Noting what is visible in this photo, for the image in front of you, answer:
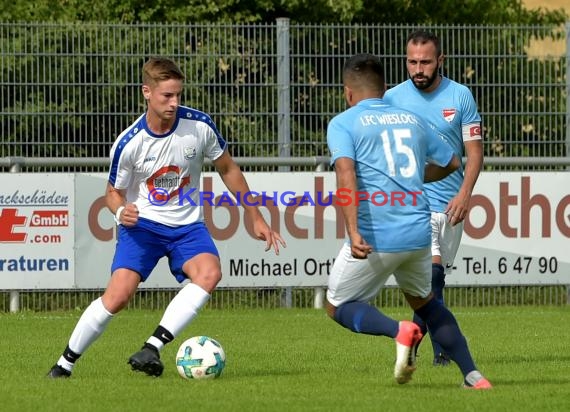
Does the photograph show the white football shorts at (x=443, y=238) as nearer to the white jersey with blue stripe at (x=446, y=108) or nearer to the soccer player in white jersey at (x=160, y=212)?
the white jersey with blue stripe at (x=446, y=108)

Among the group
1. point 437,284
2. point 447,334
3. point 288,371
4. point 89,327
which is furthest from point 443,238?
point 89,327

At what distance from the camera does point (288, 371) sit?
10.0 meters

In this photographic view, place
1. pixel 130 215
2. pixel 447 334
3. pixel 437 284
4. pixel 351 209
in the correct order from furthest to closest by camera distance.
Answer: pixel 437 284 → pixel 130 215 → pixel 447 334 → pixel 351 209

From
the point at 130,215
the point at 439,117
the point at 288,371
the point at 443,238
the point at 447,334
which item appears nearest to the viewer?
the point at 447,334

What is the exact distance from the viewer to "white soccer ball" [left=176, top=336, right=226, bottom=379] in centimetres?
937

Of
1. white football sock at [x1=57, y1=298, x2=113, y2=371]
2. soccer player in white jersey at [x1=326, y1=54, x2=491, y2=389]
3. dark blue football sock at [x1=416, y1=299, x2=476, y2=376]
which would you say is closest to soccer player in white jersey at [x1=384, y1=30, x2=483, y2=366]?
dark blue football sock at [x1=416, y1=299, x2=476, y2=376]

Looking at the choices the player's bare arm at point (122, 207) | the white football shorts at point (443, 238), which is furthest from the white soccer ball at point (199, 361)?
the white football shorts at point (443, 238)

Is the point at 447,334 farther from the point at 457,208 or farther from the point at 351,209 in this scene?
the point at 457,208

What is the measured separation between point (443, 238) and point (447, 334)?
203 cm

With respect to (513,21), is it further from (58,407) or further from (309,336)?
(58,407)

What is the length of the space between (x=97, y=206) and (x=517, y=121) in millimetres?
4923

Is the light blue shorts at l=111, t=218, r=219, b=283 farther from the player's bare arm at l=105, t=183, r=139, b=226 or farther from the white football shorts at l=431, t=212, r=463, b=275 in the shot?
the white football shorts at l=431, t=212, r=463, b=275

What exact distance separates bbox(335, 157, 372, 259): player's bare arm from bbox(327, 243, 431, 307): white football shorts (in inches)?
6.1

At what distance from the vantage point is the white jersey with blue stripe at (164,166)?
30.7 feet
